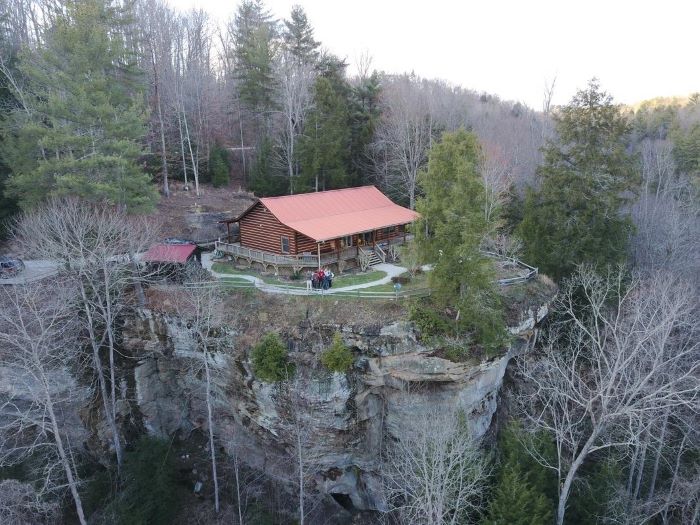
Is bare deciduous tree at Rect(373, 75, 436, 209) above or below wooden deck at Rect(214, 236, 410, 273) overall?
above

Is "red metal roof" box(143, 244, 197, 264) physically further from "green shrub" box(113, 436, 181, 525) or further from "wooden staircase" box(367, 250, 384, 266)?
"wooden staircase" box(367, 250, 384, 266)

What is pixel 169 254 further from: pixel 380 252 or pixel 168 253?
pixel 380 252

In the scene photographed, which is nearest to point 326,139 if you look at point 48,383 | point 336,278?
point 336,278

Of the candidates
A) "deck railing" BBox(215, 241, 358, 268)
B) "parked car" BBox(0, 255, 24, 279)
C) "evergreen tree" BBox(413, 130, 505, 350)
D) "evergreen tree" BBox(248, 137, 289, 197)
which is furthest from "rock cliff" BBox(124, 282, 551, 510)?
"evergreen tree" BBox(248, 137, 289, 197)

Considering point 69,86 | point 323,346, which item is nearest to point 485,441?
point 323,346

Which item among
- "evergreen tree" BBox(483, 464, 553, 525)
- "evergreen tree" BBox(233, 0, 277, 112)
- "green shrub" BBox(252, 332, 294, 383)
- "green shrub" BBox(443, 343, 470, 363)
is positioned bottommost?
"evergreen tree" BBox(483, 464, 553, 525)

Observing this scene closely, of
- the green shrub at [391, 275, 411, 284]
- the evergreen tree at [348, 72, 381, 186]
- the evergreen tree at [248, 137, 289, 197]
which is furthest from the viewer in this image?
the evergreen tree at [248, 137, 289, 197]

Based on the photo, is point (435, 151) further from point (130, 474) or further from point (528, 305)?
point (130, 474)
